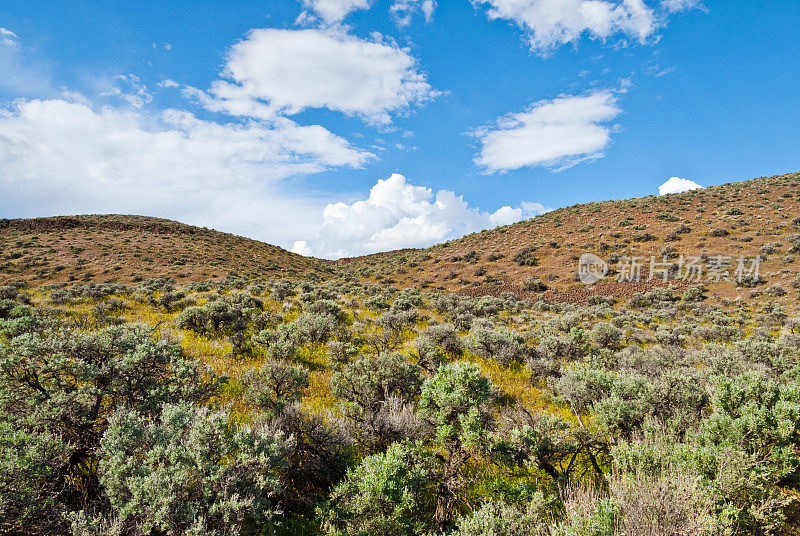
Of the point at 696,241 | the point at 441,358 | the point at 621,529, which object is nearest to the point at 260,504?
the point at 621,529

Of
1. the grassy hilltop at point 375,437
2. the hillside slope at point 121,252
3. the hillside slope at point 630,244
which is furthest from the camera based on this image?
the hillside slope at point 121,252

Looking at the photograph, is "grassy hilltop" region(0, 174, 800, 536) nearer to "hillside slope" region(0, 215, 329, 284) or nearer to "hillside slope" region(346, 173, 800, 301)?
"hillside slope" region(346, 173, 800, 301)

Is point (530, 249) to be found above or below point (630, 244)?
below

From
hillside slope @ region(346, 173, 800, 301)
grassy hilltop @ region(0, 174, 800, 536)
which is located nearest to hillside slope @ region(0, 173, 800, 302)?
hillside slope @ region(346, 173, 800, 301)

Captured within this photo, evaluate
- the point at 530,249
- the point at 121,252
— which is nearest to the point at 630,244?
the point at 530,249

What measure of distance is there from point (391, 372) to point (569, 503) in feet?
11.7

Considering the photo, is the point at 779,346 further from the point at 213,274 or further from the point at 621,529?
the point at 213,274

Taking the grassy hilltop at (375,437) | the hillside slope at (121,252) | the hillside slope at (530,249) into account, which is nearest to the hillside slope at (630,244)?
the hillside slope at (530,249)

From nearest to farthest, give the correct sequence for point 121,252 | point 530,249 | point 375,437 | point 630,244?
point 375,437, point 630,244, point 121,252, point 530,249

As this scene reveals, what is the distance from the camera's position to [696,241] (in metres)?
34.6

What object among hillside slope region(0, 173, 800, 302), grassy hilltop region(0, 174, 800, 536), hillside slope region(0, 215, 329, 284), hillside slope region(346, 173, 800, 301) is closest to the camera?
grassy hilltop region(0, 174, 800, 536)

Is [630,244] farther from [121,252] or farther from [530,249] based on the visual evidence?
[121,252]

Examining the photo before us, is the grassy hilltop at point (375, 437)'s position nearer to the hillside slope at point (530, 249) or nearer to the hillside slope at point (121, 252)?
the hillside slope at point (530, 249)

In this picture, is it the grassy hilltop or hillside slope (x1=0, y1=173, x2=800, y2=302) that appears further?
hillside slope (x1=0, y1=173, x2=800, y2=302)
